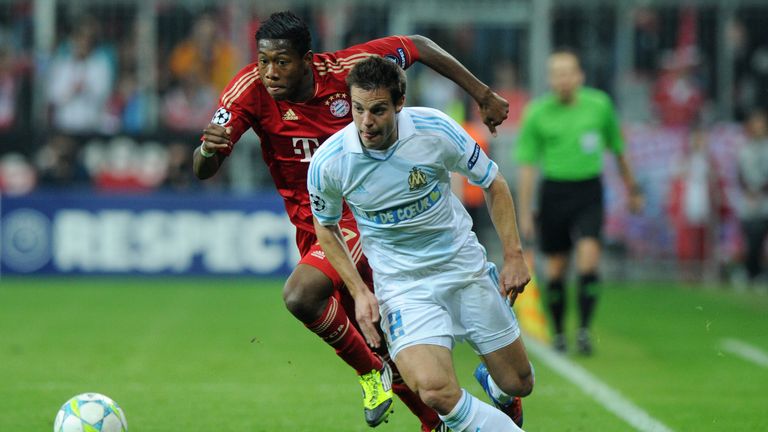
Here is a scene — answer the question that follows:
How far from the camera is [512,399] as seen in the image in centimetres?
677

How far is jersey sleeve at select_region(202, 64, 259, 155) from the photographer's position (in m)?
6.52

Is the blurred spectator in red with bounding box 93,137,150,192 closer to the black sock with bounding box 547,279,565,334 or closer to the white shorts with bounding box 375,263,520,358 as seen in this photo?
the black sock with bounding box 547,279,565,334

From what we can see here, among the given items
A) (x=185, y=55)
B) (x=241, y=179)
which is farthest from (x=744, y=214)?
(x=185, y=55)

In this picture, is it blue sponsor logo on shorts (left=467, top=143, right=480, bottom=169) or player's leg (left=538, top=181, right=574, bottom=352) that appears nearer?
blue sponsor logo on shorts (left=467, top=143, right=480, bottom=169)

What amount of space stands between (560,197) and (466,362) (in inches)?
71.3

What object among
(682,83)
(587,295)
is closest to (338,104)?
(587,295)

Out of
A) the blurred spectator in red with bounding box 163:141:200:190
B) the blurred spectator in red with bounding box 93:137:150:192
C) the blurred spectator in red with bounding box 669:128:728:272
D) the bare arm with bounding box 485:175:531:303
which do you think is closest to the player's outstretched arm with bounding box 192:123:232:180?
the bare arm with bounding box 485:175:531:303

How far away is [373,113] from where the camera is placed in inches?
228

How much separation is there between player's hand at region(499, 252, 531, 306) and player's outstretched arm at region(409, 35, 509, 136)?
0.93 metres

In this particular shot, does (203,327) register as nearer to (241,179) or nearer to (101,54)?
(241,179)

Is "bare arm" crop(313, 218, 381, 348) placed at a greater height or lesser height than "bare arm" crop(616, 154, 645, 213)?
greater

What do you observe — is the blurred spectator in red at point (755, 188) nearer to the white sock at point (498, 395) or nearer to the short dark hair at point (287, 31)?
the white sock at point (498, 395)

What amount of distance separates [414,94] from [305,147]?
1147cm

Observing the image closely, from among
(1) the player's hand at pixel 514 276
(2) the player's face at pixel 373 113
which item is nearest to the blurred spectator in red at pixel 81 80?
(2) the player's face at pixel 373 113
